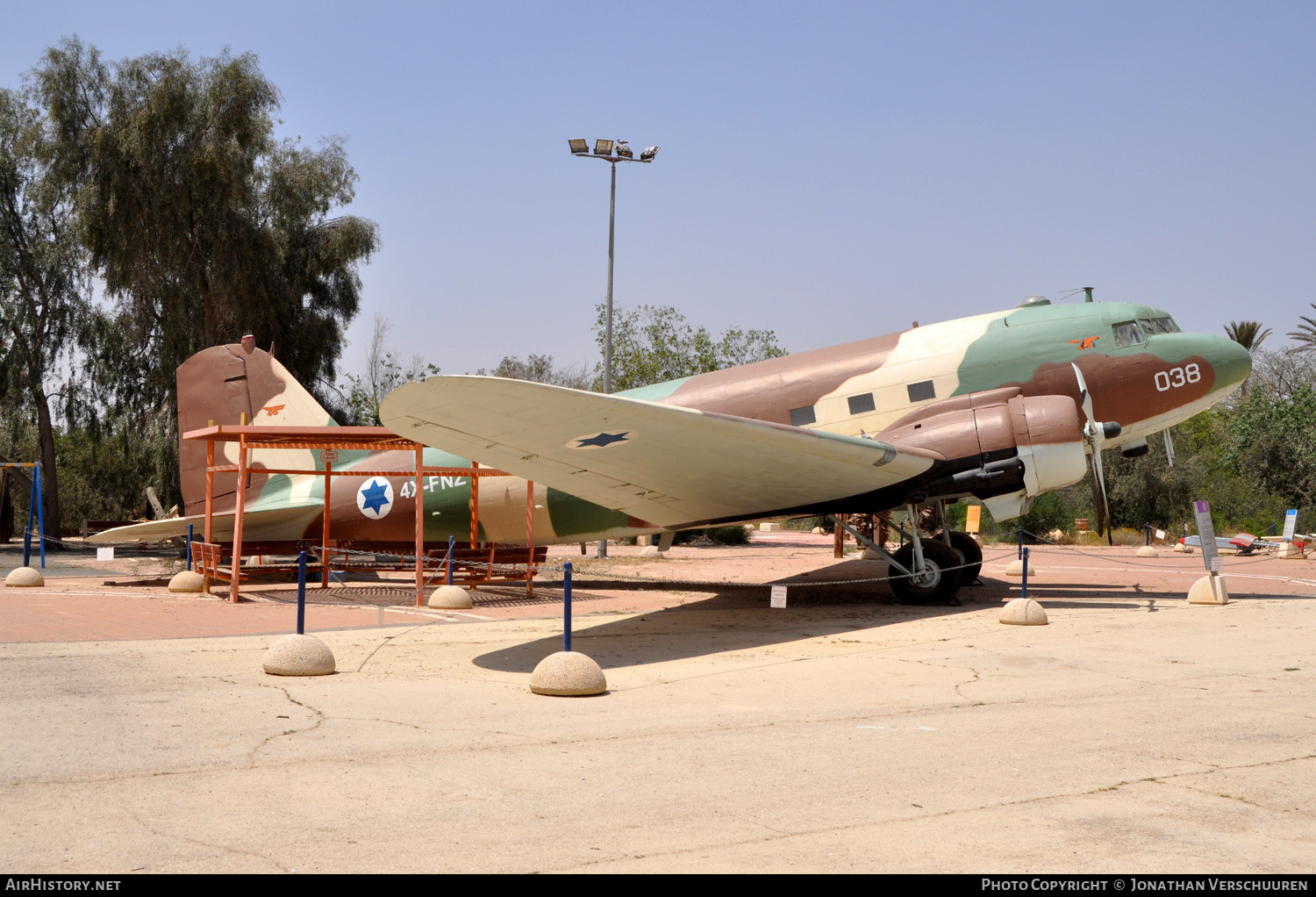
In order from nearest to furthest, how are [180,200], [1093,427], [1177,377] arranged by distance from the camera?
[1093,427], [1177,377], [180,200]

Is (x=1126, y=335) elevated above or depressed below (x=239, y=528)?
above

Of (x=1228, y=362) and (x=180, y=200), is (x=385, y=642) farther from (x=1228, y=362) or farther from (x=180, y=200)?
(x=180, y=200)

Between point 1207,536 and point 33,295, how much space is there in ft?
116

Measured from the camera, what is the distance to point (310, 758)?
564cm

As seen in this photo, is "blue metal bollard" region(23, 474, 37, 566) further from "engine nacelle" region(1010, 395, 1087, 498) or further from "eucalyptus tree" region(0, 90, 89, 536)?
"engine nacelle" region(1010, 395, 1087, 498)

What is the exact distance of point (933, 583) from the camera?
1415 centimetres

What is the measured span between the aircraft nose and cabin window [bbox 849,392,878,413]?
16.1 feet

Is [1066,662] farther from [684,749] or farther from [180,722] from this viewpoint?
[180,722]

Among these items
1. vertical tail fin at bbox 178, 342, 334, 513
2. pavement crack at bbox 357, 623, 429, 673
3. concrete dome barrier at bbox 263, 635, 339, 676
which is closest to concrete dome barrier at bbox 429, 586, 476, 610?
pavement crack at bbox 357, 623, 429, 673

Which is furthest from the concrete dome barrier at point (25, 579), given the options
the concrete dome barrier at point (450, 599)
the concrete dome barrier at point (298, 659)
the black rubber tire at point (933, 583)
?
the black rubber tire at point (933, 583)

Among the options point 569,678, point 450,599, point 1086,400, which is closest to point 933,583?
point 1086,400

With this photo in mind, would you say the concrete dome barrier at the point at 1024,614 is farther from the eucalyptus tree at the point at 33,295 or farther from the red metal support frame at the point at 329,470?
the eucalyptus tree at the point at 33,295

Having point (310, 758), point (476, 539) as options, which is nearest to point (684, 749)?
point (310, 758)

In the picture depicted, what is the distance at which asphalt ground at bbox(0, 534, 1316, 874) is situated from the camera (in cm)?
411
